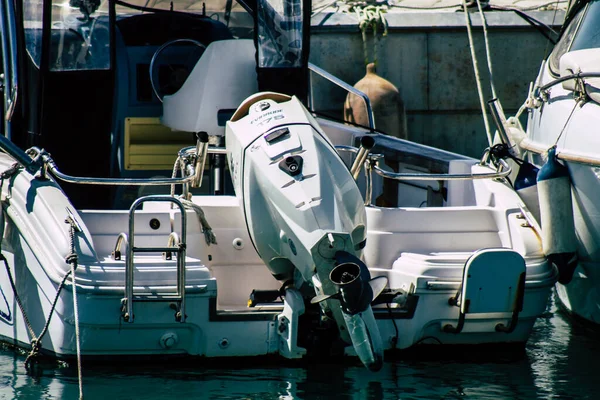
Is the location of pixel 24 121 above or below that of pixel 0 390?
above

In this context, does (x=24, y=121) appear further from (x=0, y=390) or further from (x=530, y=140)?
(x=530, y=140)

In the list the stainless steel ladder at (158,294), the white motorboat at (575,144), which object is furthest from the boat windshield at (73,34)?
the white motorboat at (575,144)

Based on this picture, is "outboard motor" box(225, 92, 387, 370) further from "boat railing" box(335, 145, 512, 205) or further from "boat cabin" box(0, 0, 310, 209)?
"boat cabin" box(0, 0, 310, 209)

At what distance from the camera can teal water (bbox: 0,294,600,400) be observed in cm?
498

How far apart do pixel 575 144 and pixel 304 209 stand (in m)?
A: 2.15

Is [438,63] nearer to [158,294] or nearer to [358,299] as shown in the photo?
[158,294]

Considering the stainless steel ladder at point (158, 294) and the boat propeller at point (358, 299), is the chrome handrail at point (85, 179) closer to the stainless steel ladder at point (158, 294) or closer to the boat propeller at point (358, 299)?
the stainless steel ladder at point (158, 294)

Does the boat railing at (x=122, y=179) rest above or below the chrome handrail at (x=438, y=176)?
above

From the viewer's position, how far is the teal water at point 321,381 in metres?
4.98

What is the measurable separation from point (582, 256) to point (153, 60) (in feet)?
9.55

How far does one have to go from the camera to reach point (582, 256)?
6.39 m

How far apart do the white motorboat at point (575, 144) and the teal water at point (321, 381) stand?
2.61 ft

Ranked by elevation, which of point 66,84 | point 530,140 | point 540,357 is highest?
point 66,84

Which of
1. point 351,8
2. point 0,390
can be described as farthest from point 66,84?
point 351,8
